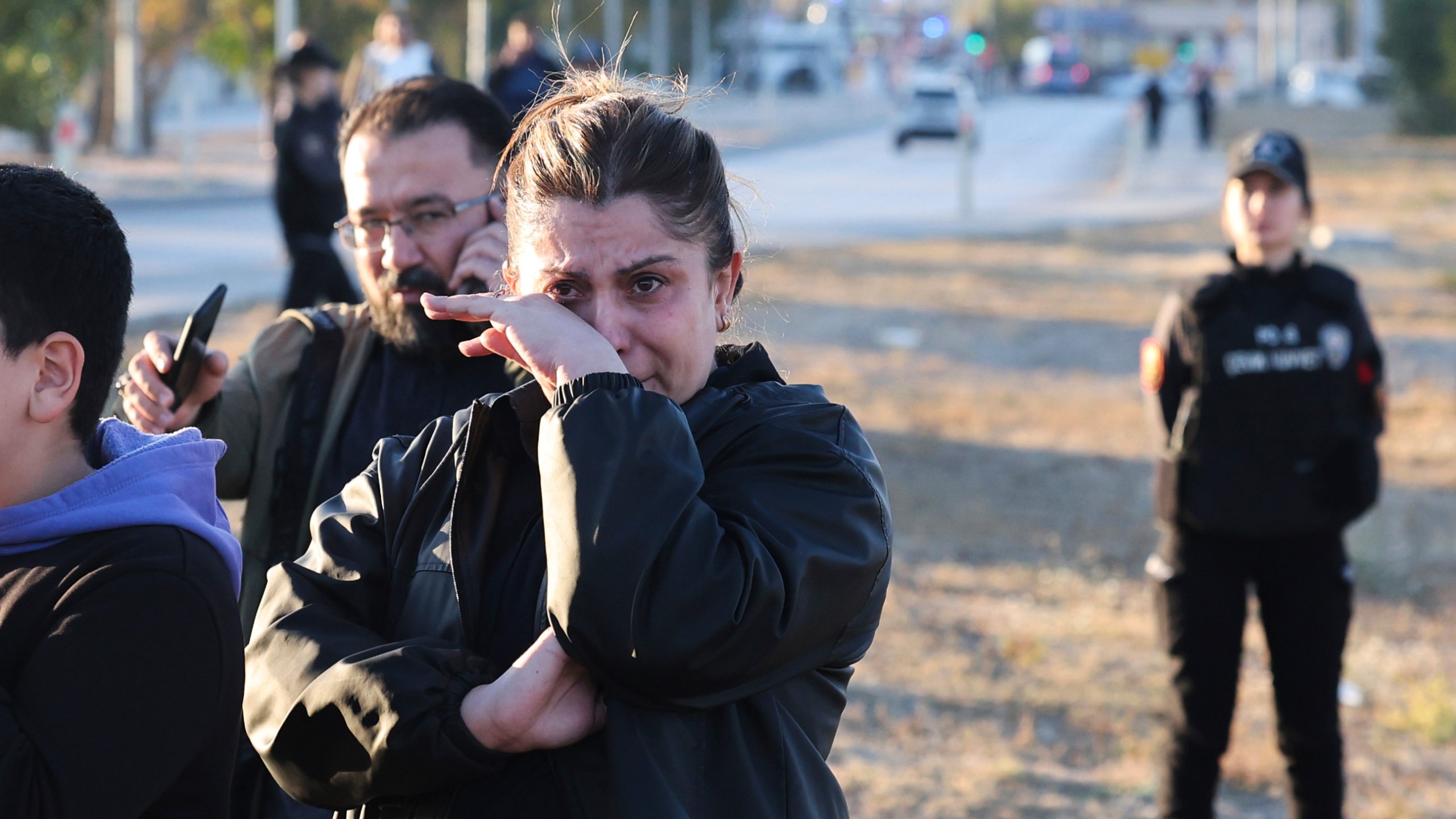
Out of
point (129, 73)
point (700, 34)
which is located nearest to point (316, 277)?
point (129, 73)

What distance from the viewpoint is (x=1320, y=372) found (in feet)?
14.5

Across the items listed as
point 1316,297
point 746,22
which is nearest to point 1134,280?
point 1316,297

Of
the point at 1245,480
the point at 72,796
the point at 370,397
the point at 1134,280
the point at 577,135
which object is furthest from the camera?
the point at 1134,280

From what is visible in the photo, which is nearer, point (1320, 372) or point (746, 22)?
point (1320, 372)

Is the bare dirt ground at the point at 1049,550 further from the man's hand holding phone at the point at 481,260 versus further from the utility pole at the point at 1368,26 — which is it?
the utility pole at the point at 1368,26

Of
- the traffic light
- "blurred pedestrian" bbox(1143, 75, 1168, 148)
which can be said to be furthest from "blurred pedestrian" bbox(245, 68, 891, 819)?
the traffic light

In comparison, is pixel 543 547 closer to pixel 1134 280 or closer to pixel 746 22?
pixel 1134 280

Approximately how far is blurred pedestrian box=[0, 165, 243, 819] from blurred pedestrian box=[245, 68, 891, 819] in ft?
0.49

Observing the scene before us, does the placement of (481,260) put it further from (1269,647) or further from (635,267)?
(1269,647)

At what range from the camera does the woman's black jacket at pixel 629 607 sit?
1.73 metres

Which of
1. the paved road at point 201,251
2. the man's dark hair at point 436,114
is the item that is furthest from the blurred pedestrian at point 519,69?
the man's dark hair at point 436,114

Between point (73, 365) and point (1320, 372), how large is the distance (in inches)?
139

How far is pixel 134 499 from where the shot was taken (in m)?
1.83

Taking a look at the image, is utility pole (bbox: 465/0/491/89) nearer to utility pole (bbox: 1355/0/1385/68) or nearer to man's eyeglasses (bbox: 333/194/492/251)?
man's eyeglasses (bbox: 333/194/492/251)
